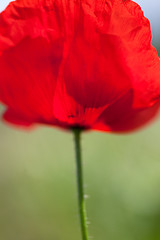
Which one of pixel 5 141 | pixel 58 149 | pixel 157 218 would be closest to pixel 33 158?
pixel 58 149


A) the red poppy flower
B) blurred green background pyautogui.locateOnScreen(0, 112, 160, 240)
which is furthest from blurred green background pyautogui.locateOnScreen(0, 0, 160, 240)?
the red poppy flower

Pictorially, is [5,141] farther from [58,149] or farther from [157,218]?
[157,218]

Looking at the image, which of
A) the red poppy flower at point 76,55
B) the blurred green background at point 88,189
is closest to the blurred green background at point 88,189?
the blurred green background at point 88,189

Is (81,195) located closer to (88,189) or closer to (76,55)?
(76,55)

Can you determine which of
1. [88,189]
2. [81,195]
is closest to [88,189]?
[88,189]

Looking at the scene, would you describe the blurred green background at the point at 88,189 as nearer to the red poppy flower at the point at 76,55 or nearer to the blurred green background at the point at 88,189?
the blurred green background at the point at 88,189
